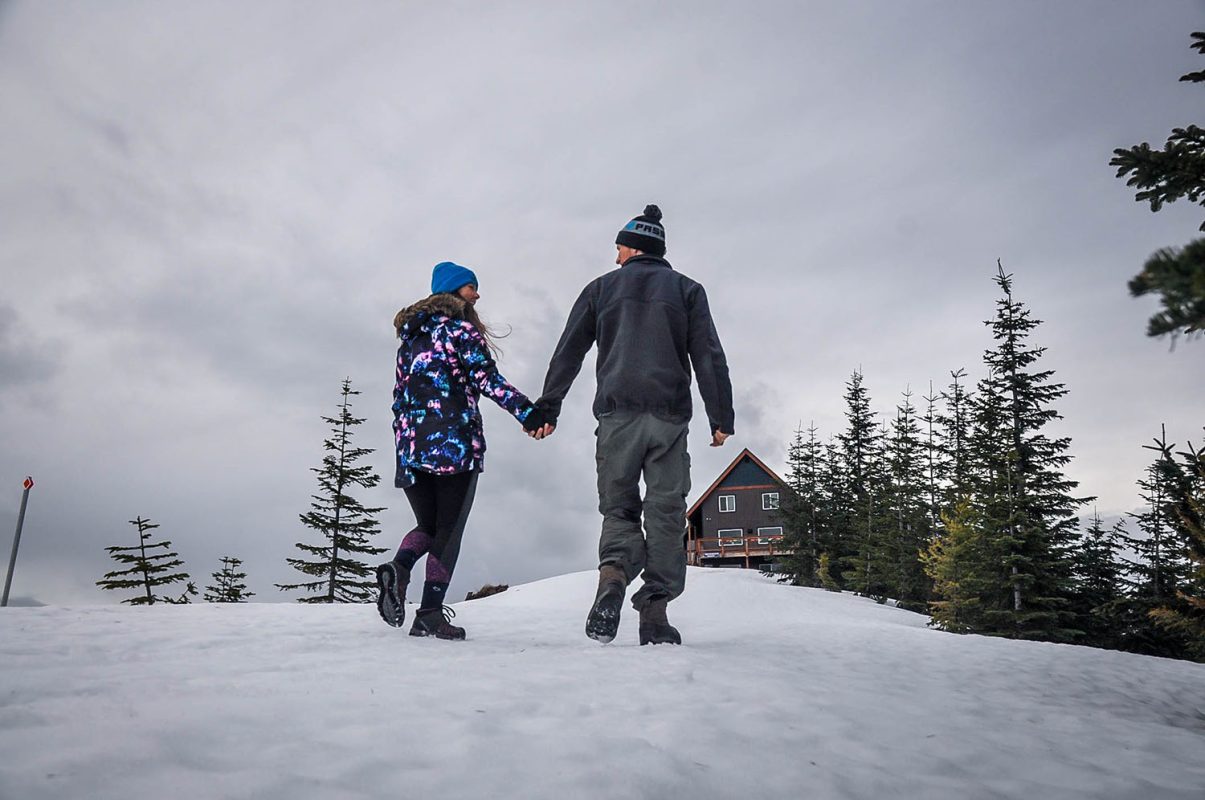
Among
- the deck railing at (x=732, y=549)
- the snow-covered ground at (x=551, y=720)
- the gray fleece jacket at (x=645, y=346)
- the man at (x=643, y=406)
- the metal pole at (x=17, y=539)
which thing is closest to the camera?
the snow-covered ground at (x=551, y=720)

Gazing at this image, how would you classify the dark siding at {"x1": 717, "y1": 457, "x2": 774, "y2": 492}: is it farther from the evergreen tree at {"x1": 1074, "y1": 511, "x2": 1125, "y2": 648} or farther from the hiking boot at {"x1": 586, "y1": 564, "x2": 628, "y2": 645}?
the hiking boot at {"x1": 586, "y1": 564, "x2": 628, "y2": 645}

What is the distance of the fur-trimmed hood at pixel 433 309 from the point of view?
5.06 metres

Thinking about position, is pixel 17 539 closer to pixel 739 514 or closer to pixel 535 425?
pixel 535 425

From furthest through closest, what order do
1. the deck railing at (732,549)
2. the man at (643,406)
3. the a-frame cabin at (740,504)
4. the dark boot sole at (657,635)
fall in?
the a-frame cabin at (740,504) < the deck railing at (732,549) < the man at (643,406) < the dark boot sole at (657,635)

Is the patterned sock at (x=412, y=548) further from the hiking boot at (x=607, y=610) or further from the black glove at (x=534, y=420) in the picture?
the hiking boot at (x=607, y=610)

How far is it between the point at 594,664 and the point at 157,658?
6.79 feet

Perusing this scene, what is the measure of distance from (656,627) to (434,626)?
1457 millimetres

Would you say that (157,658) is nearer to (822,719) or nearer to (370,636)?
(370,636)

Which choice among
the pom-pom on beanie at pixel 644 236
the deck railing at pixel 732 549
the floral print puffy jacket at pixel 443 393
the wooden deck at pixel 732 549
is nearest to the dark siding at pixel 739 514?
the wooden deck at pixel 732 549

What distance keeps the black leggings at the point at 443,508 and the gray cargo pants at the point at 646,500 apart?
93 centimetres

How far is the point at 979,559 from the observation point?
17.5 meters

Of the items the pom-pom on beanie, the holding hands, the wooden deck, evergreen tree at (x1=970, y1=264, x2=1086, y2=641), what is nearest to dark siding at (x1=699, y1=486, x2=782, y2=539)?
the wooden deck

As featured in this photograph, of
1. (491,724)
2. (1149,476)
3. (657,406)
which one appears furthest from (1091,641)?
(491,724)

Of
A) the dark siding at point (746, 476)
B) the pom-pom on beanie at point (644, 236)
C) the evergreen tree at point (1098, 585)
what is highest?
the dark siding at point (746, 476)
